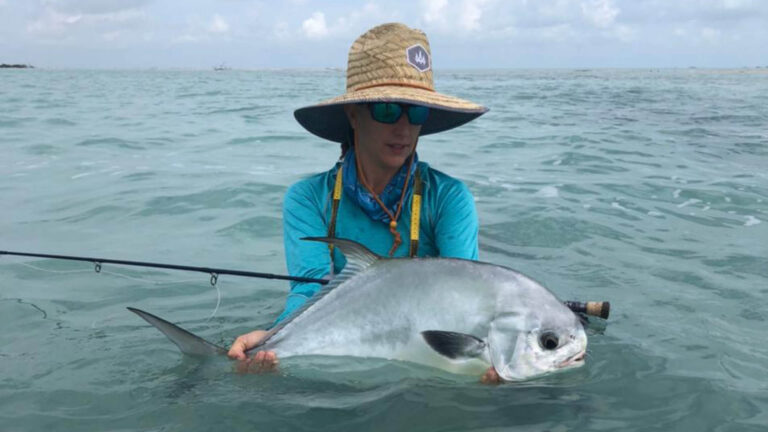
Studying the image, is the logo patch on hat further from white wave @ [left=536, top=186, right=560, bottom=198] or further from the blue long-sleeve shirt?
white wave @ [left=536, top=186, right=560, bottom=198]

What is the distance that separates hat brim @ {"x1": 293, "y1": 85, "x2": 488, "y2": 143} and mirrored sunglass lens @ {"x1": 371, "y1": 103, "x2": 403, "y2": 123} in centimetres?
5

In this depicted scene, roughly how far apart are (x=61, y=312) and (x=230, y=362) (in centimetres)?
207

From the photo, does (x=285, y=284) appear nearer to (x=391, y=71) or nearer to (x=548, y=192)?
(x=391, y=71)

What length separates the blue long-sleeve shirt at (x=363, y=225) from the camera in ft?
10.8

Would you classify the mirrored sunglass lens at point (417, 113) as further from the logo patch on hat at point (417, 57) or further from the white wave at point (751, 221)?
the white wave at point (751, 221)

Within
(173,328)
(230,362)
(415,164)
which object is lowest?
(230,362)

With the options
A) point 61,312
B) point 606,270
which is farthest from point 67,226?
point 606,270

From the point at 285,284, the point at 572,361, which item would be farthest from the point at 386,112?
the point at 285,284

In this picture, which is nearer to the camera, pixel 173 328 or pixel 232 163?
pixel 173 328

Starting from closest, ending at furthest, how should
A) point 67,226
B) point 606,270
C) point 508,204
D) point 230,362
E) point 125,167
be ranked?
point 230,362 < point 606,270 < point 67,226 < point 508,204 < point 125,167

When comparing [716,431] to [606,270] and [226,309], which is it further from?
[226,309]

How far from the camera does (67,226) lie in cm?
666

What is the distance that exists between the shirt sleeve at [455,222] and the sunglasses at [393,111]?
0.49 meters

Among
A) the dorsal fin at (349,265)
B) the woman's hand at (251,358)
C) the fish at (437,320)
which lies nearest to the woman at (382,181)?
the woman's hand at (251,358)
